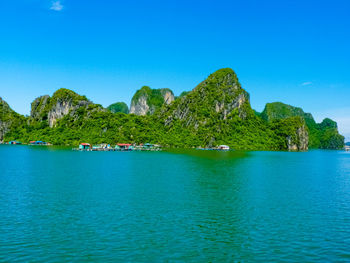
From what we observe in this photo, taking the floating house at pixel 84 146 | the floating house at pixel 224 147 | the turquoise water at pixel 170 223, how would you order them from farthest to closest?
the floating house at pixel 224 147, the floating house at pixel 84 146, the turquoise water at pixel 170 223

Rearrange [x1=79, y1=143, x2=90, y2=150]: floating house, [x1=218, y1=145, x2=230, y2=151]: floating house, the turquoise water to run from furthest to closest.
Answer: [x1=218, y1=145, x2=230, y2=151]: floating house < [x1=79, y1=143, x2=90, y2=150]: floating house < the turquoise water

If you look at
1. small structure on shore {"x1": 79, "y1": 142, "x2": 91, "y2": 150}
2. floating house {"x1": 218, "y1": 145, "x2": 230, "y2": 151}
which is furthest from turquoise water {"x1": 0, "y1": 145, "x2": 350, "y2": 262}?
floating house {"x1": 218, "y1": 145, "x2": 230, "y2": 151}

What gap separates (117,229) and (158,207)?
302 inches

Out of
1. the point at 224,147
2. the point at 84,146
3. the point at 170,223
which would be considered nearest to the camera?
the point at 170,223

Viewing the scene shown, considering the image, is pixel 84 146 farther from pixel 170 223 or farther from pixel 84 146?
pixel 170 223

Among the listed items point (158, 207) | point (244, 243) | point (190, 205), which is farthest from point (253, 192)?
point (244, 243)

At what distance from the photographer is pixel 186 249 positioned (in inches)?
742

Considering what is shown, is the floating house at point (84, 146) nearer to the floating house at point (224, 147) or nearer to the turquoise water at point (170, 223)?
the floating house at point (224, 147)

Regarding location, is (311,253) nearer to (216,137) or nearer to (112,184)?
(112,184)

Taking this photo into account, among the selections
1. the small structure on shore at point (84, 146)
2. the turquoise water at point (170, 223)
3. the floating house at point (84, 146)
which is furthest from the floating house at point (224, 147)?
the turquoise water at point (170, 223)

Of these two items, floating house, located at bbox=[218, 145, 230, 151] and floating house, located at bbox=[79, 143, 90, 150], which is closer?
floating house, located at bbox=[79, 143, 90, 150]

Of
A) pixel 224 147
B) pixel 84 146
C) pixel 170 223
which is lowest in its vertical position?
pixel 170 223

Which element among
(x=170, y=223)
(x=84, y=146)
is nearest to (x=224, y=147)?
(x=84, y=146)

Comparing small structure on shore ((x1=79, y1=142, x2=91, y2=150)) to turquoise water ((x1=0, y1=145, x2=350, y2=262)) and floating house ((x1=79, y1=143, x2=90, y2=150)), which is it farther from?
turquoise water ((x1=0, y1=145, x2=350, y2=262))
